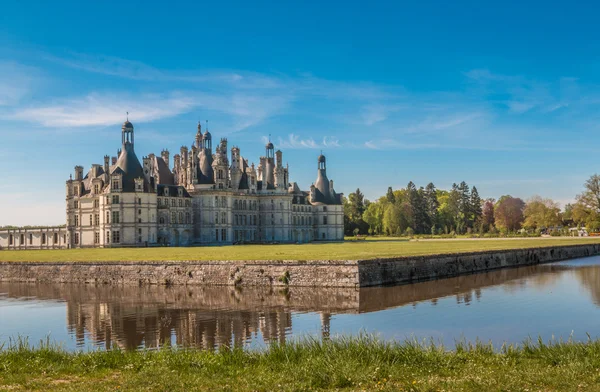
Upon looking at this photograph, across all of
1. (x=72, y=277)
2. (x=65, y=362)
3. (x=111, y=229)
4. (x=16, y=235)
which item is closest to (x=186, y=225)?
(x=111, y=229)

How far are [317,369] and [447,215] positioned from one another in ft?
420

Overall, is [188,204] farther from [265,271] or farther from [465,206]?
[465,206]

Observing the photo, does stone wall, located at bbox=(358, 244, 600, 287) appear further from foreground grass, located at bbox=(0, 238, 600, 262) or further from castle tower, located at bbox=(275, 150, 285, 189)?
castle tower, located at bbox=(275, 150, 285, 189)

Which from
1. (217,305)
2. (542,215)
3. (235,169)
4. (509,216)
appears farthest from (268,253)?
(509,216)

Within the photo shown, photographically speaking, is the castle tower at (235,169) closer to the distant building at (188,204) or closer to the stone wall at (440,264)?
the distant building at (188,204)

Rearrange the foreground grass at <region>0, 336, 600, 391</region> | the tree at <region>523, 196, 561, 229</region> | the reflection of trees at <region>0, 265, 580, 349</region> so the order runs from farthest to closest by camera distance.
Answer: the tree at <region>523, 196, 561, 229</region> < the reflection of trees at <region>0, 265, 580, 349</region> < the foreground grass at <region>0, 336, 600, 391</region>

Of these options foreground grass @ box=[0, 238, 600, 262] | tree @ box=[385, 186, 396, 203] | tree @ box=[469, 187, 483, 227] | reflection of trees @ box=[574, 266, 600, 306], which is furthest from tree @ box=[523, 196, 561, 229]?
reflection of trees @ box=[574, 266, 600, 306]

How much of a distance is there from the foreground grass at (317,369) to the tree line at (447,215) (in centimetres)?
10347

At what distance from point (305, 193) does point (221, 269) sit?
242 feet

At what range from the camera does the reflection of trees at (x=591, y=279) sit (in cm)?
2750

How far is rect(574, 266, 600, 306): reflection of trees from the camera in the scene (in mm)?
27500

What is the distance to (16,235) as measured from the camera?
79.2 metres

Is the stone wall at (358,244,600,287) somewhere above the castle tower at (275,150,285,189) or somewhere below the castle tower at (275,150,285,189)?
below

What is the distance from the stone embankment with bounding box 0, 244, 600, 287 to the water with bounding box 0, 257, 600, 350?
111 centimetres
